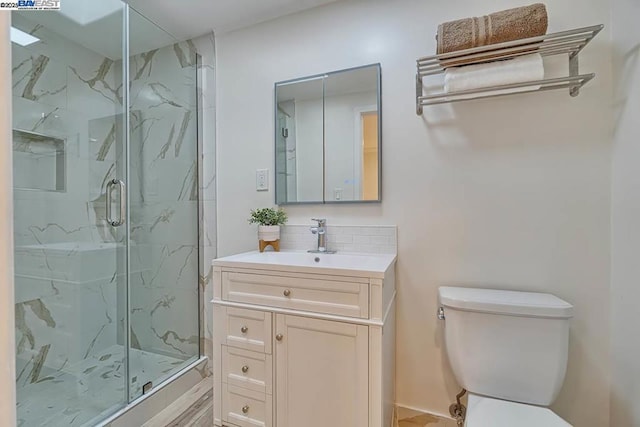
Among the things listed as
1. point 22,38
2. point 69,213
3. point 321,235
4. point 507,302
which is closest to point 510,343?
point 507,302

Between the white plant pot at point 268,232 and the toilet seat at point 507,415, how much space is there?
3.68 feet

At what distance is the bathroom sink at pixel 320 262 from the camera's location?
1.11 m

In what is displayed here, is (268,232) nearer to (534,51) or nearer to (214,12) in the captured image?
(214,12)

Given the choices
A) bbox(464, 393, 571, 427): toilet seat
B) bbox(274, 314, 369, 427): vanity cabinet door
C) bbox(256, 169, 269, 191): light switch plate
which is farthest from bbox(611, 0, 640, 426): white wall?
bbox(256, 169, 269, 191): light switch plate

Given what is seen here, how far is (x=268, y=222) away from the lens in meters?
1.64

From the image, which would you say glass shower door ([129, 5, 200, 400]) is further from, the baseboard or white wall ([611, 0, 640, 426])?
white wall ([611, 0, 640, 426])

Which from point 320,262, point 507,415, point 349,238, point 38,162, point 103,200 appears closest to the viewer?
point 507,415

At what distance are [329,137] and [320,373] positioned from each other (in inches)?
44.3

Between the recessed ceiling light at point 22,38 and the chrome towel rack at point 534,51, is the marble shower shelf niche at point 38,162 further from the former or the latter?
the chrome towel rack at point 534,51

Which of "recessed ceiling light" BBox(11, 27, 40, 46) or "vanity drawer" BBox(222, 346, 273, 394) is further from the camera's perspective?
"recessed ceiling light" BBox(11, 27, 40, 46)

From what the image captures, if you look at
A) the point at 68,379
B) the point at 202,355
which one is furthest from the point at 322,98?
the point at 68,379

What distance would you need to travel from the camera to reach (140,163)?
191 centimetres

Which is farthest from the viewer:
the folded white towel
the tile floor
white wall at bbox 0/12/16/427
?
the tile floor

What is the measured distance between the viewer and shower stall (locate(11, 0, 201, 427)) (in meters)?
1.61
